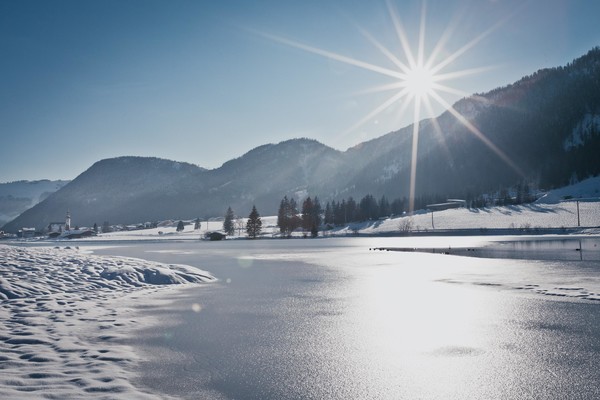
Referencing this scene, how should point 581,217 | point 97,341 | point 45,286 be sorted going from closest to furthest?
point 97,341 < point 45,286 < point 581,217

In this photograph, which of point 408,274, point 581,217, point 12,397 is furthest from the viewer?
point 581,217

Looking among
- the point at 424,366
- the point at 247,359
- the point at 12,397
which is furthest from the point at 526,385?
the point at 12,397

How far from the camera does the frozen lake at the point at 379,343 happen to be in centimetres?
620

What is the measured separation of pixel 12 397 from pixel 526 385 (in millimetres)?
7895

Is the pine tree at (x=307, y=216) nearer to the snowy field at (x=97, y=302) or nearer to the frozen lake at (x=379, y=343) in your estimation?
the snowy field at (x=97, y=302)

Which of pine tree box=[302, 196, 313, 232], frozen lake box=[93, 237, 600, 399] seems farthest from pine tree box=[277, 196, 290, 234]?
frozen lake box=[93, 237, 600, 399]

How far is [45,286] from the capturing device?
16.2m

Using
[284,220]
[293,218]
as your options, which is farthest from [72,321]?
[293,218]

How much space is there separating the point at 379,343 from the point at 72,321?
870cm

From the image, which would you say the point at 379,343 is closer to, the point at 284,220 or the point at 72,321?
the point at 72,321

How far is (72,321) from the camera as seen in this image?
36.7 ft

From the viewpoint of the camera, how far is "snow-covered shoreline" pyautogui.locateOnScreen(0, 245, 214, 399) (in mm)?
6492

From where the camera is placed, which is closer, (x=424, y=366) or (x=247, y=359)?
(x=424, y=366)

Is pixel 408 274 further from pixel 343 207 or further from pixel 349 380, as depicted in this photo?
pixel 343 207
